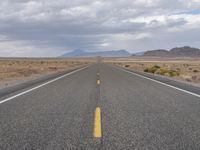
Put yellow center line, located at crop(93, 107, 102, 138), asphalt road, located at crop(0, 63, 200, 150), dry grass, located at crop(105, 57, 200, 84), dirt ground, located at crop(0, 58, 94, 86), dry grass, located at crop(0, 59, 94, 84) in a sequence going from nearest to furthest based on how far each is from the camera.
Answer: asphalt road, located at crop(0, 63, 200, 150), yellow center line, located at crop(93, 107, 102, 138), dirt ground, located at crop(0, 58, 94, 86), dry grass, located at crop(105, 57, 200, 84), dry grass, located at crop(0, 59, 94, 84)

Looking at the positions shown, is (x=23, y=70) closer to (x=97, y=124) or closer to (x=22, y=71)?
(x=22, y=71)

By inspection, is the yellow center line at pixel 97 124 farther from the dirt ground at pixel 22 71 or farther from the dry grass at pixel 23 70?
the dry grass at pixel 23 70

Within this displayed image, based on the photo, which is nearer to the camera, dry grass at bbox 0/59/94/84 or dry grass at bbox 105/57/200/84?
dry grass at bbox 105/57/200/84

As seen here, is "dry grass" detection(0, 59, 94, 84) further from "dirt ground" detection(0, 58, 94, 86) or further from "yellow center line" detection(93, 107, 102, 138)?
"yellow center line" detection(93, 107, 102, 138)

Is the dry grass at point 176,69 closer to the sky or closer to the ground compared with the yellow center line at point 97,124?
closer to the ground

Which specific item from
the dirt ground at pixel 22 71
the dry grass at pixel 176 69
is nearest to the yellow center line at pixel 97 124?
the dirt ground at pixel 22 71

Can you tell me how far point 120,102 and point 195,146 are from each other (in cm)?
523

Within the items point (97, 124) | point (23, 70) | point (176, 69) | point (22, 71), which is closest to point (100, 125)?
point (97, 124)

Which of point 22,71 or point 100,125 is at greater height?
point 100,125

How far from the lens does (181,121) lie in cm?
711

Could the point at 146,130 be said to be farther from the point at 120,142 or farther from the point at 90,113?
the point at 90,113

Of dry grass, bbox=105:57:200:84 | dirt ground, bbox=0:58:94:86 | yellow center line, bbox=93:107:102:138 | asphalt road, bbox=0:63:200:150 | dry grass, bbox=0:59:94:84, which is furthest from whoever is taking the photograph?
dry grass, bbox=0:59:94:84

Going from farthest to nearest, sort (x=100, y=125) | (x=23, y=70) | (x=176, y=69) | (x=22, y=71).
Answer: (x=176, y=69) < (x=23, y=70) < (x=22, y=71) < (x=100, y=125)

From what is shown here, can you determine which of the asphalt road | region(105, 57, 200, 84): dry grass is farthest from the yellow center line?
region(105, 57, 200, 84): dry grass
